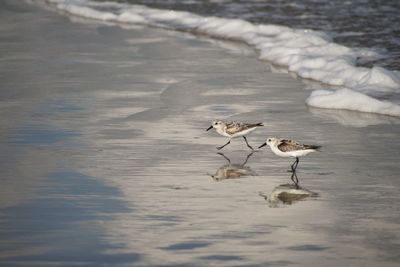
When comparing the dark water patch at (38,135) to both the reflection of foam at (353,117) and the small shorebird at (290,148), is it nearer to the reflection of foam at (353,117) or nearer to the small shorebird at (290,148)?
the small shorebird at (290,148)

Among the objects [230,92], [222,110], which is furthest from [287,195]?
[230,92]

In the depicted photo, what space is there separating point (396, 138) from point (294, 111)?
1821mm

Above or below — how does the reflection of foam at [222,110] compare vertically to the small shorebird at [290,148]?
below

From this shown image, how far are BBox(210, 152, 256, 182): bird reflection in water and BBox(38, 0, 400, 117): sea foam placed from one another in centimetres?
325

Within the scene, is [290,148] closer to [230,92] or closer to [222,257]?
[222,257]

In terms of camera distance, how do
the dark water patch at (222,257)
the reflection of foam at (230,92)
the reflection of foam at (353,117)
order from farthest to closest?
the reflection of foam at (230,92) → the reflection of foam at (353,117) → the dark water patch at (222,257)

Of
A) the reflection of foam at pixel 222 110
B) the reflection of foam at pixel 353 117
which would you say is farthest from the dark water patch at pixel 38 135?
the reflection of foam at pixel 353 117

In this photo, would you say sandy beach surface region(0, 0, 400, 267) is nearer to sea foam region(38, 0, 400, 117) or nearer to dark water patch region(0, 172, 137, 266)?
dark water patch region(0, 172, 137, 266)

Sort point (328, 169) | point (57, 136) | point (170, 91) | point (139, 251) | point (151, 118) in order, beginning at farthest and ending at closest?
1. point (170, 91)
2. point (151, 118)
3. point (57, 136)
4. point (328, 169)
5. point (139, 251)

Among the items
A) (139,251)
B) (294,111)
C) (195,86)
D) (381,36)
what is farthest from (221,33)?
(139,251)

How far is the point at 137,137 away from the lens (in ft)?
37.7

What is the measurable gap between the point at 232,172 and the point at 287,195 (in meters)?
1.00

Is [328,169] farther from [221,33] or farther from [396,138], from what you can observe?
[221,33]

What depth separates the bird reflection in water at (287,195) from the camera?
9.00m
